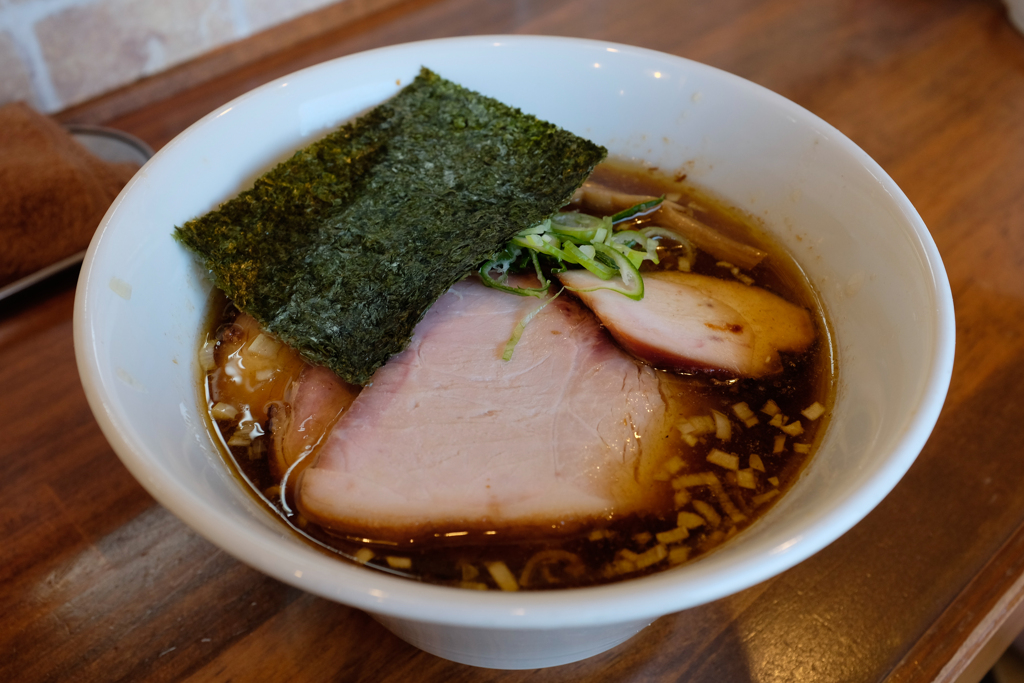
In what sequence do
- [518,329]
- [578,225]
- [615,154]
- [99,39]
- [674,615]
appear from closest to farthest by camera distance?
[674,615], [518,329], [578,225], [615,154], [99,39]

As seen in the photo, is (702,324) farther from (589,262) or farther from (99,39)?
(99,39)

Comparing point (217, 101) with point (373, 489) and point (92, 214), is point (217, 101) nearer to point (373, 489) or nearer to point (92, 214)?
point (92, 214)

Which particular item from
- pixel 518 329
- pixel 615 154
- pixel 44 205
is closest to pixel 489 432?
pixel 518 329

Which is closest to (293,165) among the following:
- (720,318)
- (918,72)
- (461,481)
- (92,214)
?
(92,214)

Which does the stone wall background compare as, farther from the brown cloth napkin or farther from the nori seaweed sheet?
the nori seaweed sheet

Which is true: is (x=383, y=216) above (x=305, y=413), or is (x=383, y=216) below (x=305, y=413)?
above

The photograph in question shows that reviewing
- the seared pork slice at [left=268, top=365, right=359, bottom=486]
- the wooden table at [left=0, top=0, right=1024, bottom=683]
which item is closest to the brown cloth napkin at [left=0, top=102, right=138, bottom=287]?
the wooden table at [left=0, top=0, right=1024, bottom=683]
